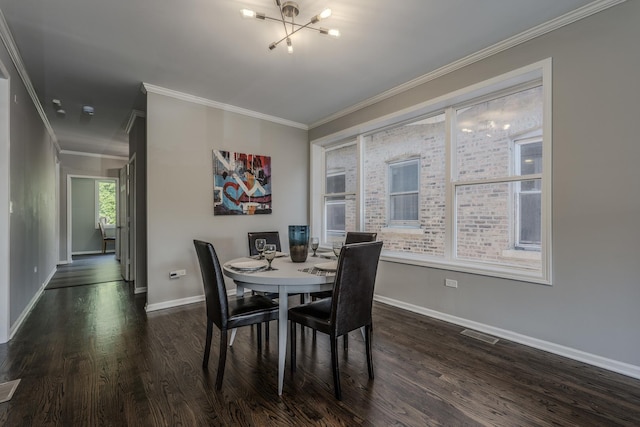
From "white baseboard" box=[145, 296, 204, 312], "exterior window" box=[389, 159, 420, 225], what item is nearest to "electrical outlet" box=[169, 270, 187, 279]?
"white baseboard" box=[145, 296, 204, 312]

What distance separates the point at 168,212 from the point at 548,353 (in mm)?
Answer: 4198

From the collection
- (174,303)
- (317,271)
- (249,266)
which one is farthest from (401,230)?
(174,303)

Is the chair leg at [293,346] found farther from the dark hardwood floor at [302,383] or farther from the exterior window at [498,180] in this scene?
the exterior window at [498,180]

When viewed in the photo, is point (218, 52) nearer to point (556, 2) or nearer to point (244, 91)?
point (244, 91)

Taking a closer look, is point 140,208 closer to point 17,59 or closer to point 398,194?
point 17,59

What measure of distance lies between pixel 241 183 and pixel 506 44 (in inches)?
138

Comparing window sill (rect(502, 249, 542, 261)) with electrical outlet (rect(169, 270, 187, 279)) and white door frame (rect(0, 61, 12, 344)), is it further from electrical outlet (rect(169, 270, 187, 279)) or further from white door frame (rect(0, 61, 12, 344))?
white door frame (rect(0, 61, 12, 344))

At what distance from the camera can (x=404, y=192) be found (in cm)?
393

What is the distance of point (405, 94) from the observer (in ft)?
11.8

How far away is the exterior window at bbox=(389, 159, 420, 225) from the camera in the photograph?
3.79m

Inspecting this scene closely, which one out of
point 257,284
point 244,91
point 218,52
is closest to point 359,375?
point 257,284

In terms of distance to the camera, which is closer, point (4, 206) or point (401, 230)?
point (4, 206)

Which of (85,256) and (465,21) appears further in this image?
(85,256)

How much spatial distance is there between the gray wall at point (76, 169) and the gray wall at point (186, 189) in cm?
519
